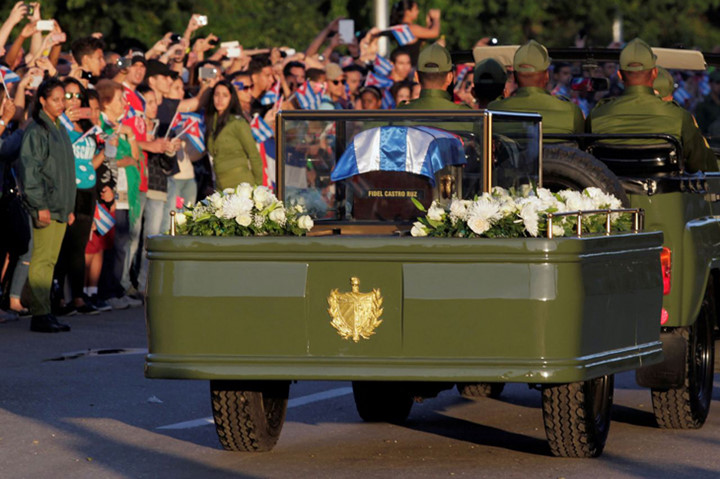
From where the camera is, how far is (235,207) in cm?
953

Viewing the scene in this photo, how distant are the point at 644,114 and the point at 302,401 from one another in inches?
107

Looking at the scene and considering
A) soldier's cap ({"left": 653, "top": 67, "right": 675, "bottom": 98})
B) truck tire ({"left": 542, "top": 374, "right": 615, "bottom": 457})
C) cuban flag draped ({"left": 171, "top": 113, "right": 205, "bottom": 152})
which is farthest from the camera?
cuban flag draped ({"left": 171, "top": 113, "right": 205, "bottom": 152})

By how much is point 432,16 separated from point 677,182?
44.3ft

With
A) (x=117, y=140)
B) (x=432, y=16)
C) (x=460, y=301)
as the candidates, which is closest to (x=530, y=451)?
(x=460, y=301)

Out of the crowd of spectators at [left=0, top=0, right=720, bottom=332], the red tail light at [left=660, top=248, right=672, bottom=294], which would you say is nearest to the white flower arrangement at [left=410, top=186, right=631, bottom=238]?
the red tail light at [left=660, top=248, right=672, bottom=294]

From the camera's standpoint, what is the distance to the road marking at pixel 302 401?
36.3ft

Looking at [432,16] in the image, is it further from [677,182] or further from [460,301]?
A: [460,301]

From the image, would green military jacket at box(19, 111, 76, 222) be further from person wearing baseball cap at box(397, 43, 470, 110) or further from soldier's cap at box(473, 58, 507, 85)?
soldier's cap at box(473, 58, 507, 85)

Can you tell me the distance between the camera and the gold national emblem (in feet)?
30.2

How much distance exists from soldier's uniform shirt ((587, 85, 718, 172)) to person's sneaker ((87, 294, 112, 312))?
6.87m

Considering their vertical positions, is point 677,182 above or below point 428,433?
above

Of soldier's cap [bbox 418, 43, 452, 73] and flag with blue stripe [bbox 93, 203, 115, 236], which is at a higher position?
soldier's cap [bbox 418, 43, 452, 73]

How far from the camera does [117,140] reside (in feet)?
57.5

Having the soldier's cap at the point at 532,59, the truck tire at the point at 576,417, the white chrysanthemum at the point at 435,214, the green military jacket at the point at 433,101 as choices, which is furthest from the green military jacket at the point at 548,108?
the white chrysanthemum at the point at 435,214
